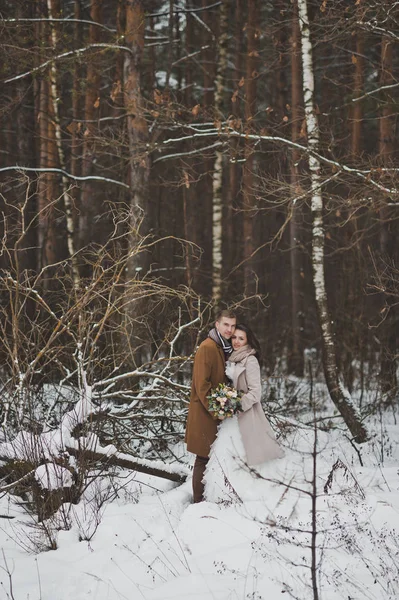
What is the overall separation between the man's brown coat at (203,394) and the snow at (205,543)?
46 cm

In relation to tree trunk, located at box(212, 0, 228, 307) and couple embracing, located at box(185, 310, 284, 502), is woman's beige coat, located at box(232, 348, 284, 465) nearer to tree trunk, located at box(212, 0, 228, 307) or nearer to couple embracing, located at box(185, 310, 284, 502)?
couple embracing, located at box(185, 310, 284, 502)

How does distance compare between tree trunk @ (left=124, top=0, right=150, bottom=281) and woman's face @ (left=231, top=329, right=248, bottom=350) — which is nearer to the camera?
woman's face @ (left=231, top=329, right=248, bottom=350)

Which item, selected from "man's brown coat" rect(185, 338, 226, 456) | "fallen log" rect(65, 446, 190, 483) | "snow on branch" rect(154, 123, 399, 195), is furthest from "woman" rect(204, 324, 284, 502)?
"snow on branch" rect(154, 123, 399, 195)

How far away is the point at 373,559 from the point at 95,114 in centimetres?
1196

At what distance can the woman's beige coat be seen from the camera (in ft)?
20.2

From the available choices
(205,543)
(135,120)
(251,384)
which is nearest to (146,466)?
(251,384)

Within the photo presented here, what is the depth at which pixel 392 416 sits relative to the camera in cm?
1086

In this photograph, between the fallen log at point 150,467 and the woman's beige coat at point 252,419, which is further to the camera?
the fallen log at point 150,467

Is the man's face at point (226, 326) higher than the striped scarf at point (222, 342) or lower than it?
higher

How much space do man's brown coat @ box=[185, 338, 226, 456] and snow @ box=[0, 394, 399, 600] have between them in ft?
1.49

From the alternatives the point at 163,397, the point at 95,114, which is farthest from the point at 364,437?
the point at 95,114

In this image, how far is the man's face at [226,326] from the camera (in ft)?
20.3

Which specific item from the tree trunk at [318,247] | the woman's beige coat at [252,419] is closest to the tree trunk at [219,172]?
the tree trunk at [318,247]

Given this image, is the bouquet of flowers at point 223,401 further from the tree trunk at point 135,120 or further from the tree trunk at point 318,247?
the tree trunk at point 135,120
